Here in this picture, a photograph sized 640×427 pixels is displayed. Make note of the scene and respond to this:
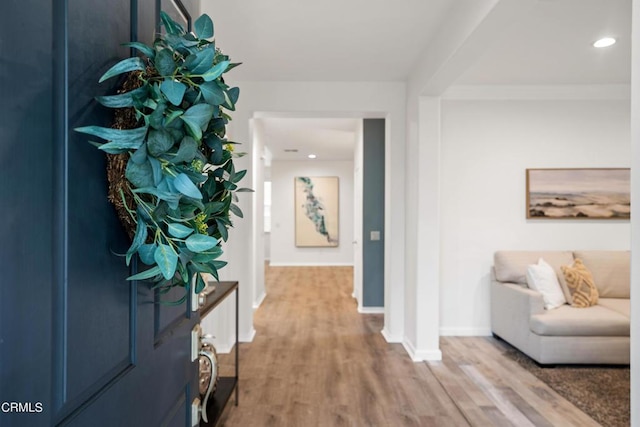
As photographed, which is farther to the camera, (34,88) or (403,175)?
(403,175)

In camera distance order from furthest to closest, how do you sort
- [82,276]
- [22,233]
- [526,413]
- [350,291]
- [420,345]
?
[350,291], [420,345], [526,413], [82,276], [22,233]

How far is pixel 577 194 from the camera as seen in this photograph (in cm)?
409

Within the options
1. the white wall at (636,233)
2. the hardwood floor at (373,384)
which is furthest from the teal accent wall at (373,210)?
the white wall at (636,233)

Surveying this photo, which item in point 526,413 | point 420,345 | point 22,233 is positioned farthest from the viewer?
point 420,345

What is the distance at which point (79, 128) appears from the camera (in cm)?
59

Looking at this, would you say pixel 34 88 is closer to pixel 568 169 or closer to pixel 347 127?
pixel 568 169

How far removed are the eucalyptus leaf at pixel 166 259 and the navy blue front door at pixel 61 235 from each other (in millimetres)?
102

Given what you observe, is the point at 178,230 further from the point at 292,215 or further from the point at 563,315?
the point at 292,215

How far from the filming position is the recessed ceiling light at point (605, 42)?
2.99 metres

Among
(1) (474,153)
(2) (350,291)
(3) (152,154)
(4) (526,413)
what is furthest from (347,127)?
(3) (152,154)

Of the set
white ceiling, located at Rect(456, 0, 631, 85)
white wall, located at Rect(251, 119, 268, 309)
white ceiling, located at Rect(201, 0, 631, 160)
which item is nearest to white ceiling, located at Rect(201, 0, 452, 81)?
white ceiling, located at Rect(201, 0, 631, 160)

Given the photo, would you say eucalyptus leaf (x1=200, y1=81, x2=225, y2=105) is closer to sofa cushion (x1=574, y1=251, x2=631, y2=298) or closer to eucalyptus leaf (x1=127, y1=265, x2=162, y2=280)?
eucalyptus leaf (x1=127, y1=265, x2=162, y2=280)

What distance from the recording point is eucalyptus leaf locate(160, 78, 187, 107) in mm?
649

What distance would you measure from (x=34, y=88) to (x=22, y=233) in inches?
7.8
